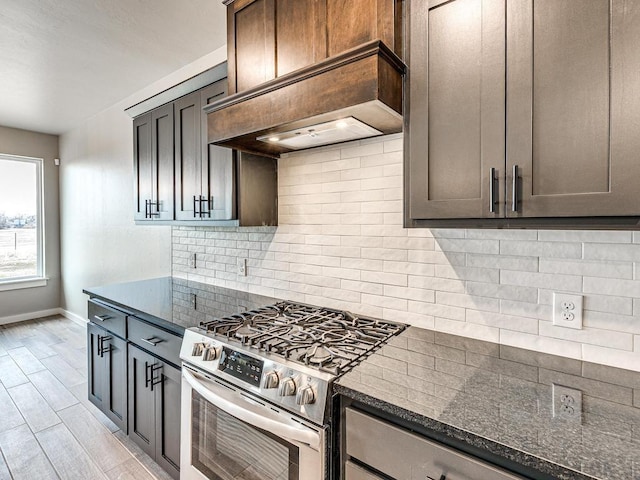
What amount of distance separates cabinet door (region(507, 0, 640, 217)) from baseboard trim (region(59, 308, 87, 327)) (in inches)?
211

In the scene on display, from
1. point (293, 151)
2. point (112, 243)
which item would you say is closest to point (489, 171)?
point (293, 151)

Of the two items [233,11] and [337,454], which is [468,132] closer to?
[337,454]

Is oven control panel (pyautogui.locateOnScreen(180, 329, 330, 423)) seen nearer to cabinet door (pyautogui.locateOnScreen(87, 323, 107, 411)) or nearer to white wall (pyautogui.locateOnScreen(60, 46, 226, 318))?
cabinet door (pyautogui.locateOnScreen(87, 323, 107, 411))

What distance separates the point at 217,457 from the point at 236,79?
1761 millimetres

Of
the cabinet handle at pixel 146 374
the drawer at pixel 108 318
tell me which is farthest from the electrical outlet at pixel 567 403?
the drawer at pixel 108 318

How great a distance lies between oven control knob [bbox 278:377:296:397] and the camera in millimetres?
1183

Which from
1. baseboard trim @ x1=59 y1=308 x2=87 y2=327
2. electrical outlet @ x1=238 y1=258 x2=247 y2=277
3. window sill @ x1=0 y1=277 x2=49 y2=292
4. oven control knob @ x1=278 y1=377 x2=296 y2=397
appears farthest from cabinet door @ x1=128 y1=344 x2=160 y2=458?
window sill @ x1=0 y1=277 x2=49 y2=292

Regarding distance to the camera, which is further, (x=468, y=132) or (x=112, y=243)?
(x=112, y=243)

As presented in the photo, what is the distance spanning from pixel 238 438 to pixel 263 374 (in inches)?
14.1

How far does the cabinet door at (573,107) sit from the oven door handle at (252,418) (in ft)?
3.17

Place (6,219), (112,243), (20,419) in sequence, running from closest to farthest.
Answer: (20,419), (112,243), (6,219)

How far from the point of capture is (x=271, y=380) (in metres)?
1.25

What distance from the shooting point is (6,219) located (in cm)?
474

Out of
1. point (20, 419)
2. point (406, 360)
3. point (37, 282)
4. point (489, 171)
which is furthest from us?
point (37, 282)
